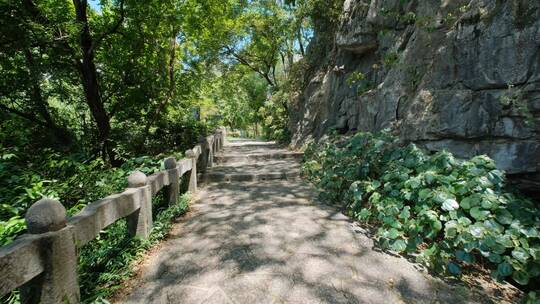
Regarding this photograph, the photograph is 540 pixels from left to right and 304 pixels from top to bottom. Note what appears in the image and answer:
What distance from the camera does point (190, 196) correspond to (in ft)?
19.1

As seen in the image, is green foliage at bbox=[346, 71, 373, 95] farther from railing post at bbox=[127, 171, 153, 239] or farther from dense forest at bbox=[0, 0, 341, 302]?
railing post at bbox=[127, 171, 153, 239]

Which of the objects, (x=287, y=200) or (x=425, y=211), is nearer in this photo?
(x=425, y=211)

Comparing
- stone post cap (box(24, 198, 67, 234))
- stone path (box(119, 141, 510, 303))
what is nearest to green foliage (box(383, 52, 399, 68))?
stone path (box(119, 141, 510, 303))

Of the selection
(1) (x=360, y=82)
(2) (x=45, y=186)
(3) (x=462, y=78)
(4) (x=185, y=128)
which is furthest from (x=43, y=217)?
(4) (x=185, y=128)

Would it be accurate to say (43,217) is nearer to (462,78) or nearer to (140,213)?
(140,213)

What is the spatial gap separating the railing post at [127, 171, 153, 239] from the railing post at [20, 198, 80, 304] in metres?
1.33

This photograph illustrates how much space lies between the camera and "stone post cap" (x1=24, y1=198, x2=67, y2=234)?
78.6 inches

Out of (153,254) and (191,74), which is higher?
(191,74)

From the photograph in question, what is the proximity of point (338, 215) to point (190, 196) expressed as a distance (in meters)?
2.83

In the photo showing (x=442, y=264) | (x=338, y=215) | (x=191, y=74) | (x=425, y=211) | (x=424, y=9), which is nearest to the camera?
(x=442, y=264)

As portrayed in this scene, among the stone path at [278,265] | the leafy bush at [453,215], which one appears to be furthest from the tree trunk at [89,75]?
the leafy bush at [453,215]

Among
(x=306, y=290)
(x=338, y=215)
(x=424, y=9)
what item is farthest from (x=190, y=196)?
(x=424, y=9)

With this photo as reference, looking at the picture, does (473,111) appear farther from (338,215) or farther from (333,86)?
(333,86)

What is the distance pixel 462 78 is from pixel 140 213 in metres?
4.96
